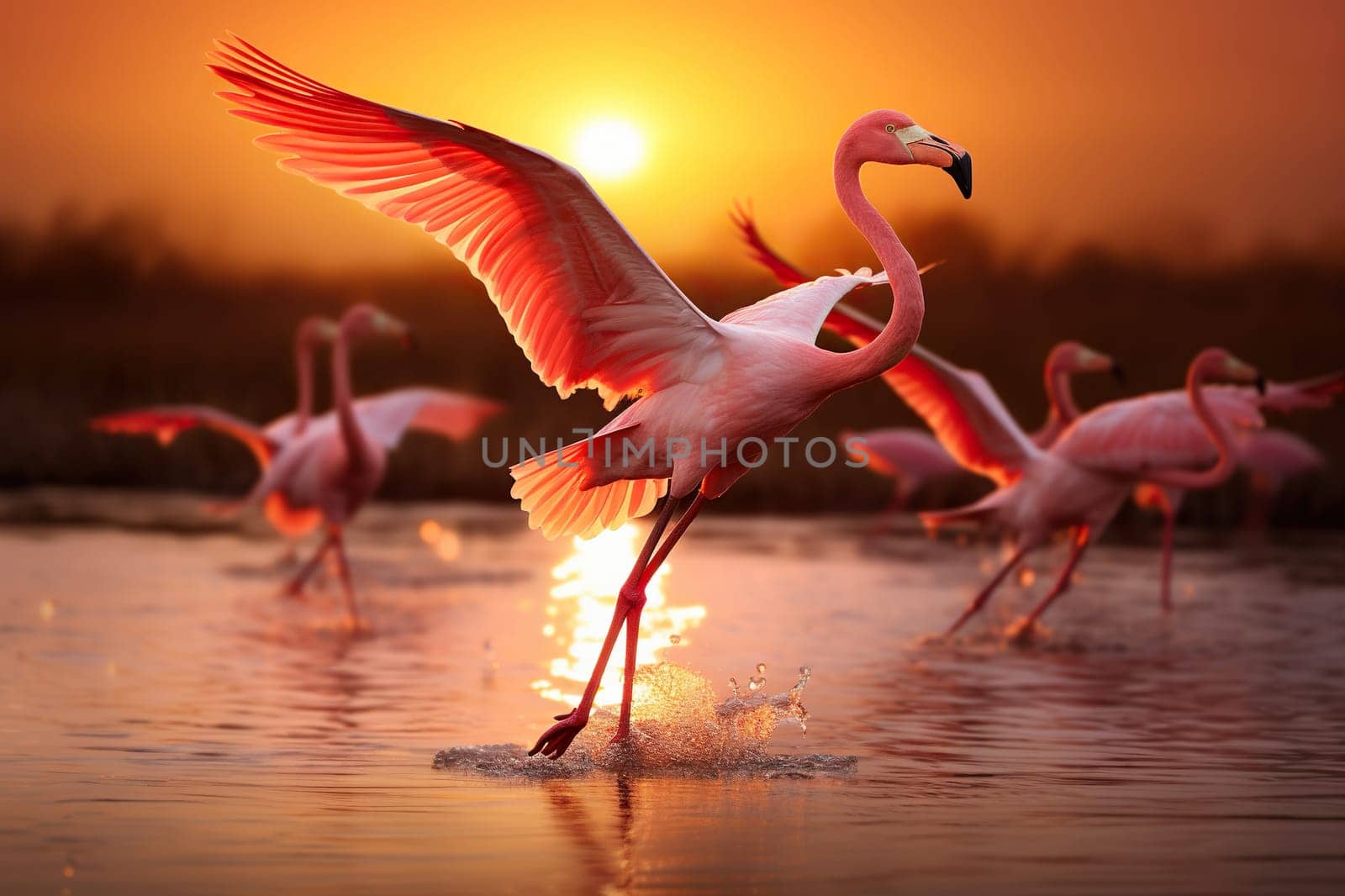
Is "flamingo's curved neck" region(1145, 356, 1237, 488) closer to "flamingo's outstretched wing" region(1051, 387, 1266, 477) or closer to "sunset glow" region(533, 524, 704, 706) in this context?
"flamingo's outstretched wing" region(1051, 387, 1266, 477)

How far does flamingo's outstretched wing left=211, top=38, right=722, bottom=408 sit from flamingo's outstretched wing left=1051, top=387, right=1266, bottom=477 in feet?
16.0

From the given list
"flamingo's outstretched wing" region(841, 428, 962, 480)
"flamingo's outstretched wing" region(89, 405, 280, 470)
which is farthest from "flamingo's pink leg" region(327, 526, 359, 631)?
"flamingo's outstretched wing" region(841, 428, 962, 480)

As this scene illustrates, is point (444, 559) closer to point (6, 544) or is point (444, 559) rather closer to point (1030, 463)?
point (6, 544)

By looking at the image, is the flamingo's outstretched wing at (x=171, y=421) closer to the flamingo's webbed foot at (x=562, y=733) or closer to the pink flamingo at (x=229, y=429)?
the pink flamingo at (x=229, y=429)

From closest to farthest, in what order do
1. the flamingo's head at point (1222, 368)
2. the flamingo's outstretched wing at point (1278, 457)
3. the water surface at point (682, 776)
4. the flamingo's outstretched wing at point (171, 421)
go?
1. the water surface at point (682, 776)
2. the flamingo's head at point (1222, 368)
3. the flamingo's outstretched wing at point (171, 421)
4. the flamingo's outstretched wing at point (1278, 457)

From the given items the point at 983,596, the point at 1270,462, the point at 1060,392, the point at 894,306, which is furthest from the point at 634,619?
the point at 1270,462

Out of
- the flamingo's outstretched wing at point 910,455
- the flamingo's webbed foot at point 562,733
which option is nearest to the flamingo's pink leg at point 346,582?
the flamingo's webbed foot at point 562,733

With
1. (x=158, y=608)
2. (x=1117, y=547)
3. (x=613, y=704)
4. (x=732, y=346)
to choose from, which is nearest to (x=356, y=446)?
(x=158, y=608)

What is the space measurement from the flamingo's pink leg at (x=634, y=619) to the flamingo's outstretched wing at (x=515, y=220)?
56 centimetres

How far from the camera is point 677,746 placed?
6883 mm

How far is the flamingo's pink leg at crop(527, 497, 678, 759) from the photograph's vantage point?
6.68 metres

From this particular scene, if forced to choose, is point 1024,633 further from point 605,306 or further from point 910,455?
point 910,455

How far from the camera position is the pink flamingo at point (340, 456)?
1296cm

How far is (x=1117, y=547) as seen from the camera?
18172 mm
